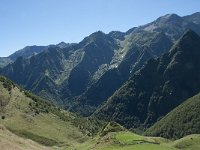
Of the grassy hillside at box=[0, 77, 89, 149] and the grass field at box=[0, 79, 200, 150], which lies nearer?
the grass field at box=[0, 79, 200, 150]

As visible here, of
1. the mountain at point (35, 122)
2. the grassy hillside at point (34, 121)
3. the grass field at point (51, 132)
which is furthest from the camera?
the grassy hillside at point (34, 121)

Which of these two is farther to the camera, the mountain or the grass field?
the mountain

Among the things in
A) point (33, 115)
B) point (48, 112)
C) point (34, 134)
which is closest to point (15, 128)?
point (34, 134)

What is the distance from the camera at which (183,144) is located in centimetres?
9738

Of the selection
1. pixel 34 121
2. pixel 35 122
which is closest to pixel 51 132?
pixel 35 122

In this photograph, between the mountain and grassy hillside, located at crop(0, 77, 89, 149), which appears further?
grassy hillside, located at crop(0, 77, 89, 149)

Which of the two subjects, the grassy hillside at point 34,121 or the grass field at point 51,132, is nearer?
the grass field at point 51,132

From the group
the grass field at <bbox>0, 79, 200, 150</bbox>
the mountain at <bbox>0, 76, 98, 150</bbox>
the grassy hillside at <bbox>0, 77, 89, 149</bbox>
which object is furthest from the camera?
the grassy hillside at <bbox>0, 77, 89, 149</bbox>

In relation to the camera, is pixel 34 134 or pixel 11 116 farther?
pixel 11 116

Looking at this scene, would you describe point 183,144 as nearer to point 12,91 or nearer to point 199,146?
point 199,146

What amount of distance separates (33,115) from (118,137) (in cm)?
5227

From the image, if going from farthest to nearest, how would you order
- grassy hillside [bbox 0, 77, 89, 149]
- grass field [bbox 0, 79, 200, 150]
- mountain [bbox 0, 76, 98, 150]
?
grassy hillside [bbox 0, 77, 89, 149], mountain [bbox 0, 76, 98, 150], grass field [bbox 0, 79, 200, 150]

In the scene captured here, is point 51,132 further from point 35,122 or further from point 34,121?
point 34,121

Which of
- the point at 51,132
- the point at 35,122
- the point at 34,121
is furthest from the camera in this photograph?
the point at 34,121
